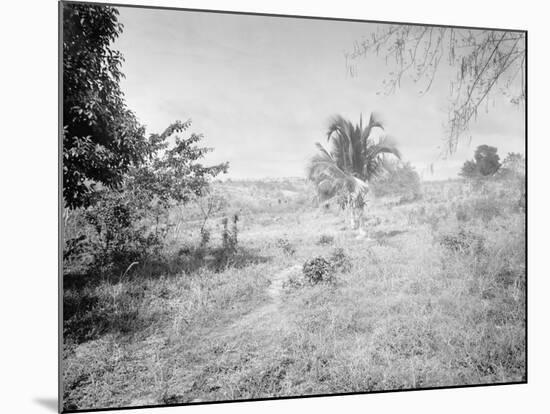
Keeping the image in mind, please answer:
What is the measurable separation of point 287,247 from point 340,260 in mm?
422

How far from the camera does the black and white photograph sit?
12.2 feet

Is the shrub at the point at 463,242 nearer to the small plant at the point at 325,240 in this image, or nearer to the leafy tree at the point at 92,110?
the small plant at the point at 325,240

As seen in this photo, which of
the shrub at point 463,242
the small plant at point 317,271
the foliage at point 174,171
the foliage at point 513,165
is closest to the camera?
the foliage at point 174,171

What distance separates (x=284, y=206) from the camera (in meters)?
4.03

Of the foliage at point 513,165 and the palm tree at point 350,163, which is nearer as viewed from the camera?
the palm tree at point 350,163

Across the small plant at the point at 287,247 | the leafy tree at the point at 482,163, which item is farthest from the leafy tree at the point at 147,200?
the leafy tree at the point at 482,163

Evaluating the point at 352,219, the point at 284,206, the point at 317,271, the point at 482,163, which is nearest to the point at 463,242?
the point at 482,163

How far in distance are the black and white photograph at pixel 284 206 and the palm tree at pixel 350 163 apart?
0.04 ft

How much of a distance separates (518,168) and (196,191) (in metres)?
2.67

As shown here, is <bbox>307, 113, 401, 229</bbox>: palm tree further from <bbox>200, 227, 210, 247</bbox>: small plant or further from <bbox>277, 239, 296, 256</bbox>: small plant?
<bbox>200, 227, 210, 247</bbox>: small plant

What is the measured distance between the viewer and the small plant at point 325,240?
13.5 feet

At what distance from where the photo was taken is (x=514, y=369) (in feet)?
14.0

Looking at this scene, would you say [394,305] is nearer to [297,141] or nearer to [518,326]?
[518,326]

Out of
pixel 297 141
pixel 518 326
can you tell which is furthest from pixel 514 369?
pixel 297 141
